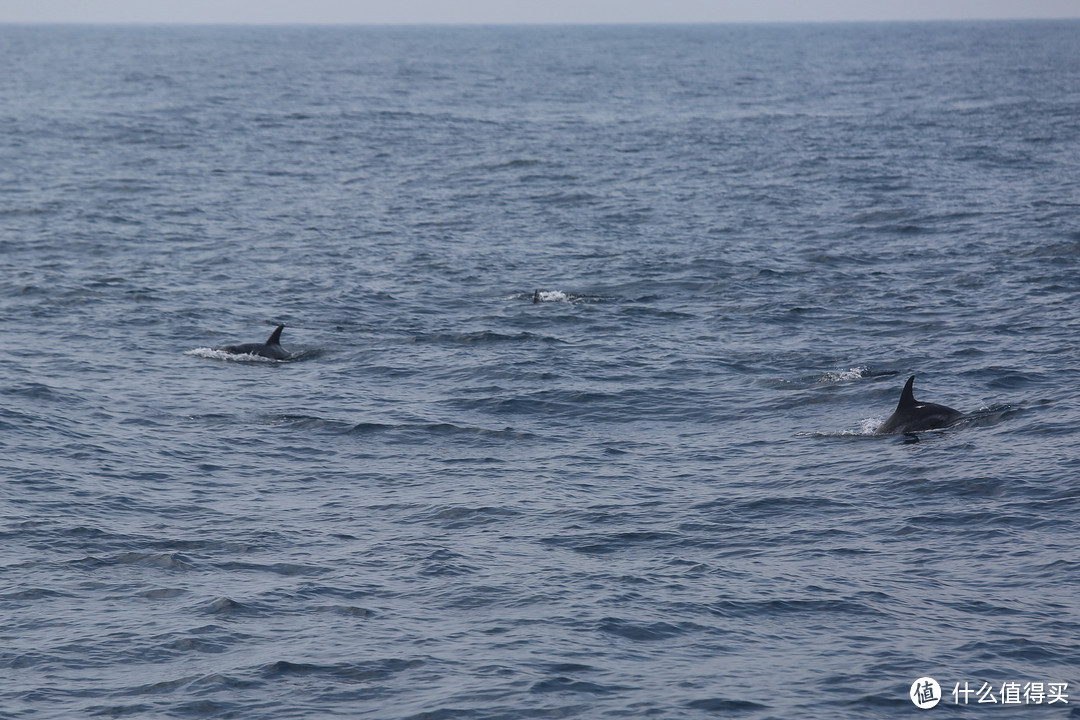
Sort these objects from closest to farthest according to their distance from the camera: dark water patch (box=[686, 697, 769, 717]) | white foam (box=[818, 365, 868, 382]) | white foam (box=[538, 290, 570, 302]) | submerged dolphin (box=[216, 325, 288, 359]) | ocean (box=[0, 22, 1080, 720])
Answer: dark water patch (box=[686, 697, 769, 717]) < ocean (box=[0, 22, 1080, 720]) < white foam (box=[818, 365, 868, 382]) < submerged dolphin (box=[216, 325, 288, 359]) < white foam (box=[538, 290, 570, 302])

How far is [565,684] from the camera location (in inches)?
679

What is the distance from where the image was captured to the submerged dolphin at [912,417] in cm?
2698

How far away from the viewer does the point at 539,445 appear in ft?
89.5

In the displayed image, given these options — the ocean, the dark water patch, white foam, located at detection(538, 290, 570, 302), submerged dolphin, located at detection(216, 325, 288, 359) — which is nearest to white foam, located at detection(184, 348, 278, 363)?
submerged dolphin, located at detection(216, 325, 288, 359)

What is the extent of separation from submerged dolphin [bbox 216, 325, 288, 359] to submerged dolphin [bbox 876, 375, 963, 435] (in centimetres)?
1479

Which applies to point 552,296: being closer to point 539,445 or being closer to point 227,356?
point 227,356

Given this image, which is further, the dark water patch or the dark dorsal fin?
the dark dorsal fin

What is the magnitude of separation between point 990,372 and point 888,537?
1050cm

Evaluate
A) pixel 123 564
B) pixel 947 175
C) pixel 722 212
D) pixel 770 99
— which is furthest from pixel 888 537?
pixel 770 99

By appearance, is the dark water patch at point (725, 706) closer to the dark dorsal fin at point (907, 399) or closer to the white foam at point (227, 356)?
the dark dorsal fin at point (907, 399)

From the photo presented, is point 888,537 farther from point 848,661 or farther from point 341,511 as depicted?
point 341,511

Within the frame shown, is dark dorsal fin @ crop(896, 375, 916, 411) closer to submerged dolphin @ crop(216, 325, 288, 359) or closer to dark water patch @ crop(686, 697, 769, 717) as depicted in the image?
dark water patch @ crop(686, 697, 769, 717)

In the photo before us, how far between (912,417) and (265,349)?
1572cm

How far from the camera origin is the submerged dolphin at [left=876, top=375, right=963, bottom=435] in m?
27.0
